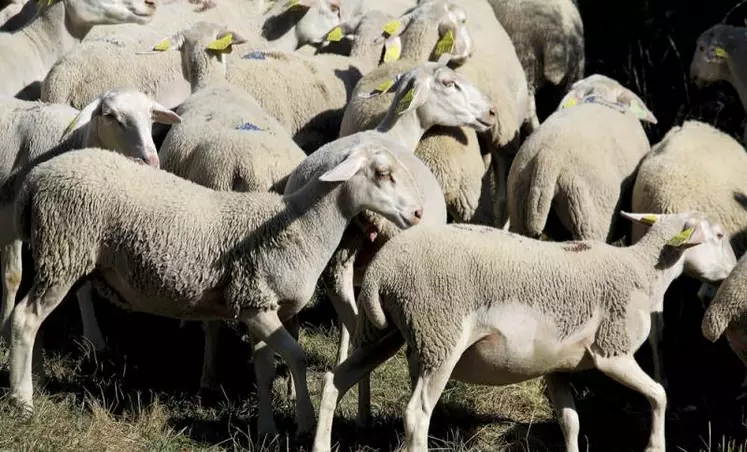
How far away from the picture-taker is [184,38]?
8562 mm

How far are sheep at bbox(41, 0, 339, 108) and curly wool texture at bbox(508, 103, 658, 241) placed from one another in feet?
7.42

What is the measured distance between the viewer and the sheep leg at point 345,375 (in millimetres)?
6191

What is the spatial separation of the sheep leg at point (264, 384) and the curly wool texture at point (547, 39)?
4550mm

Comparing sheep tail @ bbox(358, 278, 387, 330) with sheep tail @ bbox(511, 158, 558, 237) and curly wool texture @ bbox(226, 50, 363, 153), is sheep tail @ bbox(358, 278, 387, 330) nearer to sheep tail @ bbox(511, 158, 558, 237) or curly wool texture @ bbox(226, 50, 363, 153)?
sheep tail @ bbox(511, 158, 558, 237)

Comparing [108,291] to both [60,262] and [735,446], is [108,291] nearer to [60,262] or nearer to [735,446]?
[60,262]

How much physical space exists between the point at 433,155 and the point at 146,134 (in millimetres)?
1724

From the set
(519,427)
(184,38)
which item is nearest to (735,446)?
(519,427)

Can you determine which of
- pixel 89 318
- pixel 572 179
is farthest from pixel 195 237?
pixel 572 179

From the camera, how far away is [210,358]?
7539mm

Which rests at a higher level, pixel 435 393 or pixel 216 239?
pixel 216 239

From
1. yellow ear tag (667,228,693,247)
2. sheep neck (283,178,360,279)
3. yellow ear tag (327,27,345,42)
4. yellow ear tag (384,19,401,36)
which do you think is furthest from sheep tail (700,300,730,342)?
yellow ear tag (327,27,345,42)

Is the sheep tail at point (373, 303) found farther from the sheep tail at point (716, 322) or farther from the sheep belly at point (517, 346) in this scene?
the sheep tail at point (716, 322)

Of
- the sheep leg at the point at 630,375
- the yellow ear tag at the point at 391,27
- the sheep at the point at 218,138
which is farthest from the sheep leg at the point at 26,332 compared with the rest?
the yellow ear tag at the point at 391,27

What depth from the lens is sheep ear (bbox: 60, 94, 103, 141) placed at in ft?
24.2
